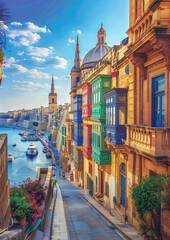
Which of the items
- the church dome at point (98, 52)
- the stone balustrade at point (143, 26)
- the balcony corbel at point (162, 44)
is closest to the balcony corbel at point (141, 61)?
the stone balustrade at point (143, 26)

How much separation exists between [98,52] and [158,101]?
25.9m

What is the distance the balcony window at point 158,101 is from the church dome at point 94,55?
23.6m

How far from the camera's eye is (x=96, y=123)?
54.6 ft

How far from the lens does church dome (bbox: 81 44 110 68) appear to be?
3145 centimetres

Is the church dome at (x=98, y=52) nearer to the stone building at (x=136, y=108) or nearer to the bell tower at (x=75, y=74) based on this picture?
the bell tower at (x=75, y=74)

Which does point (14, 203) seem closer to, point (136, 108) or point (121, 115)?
point (136, 108)

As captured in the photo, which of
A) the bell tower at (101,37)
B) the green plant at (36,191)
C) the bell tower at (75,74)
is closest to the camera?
the green plant at (36,191)

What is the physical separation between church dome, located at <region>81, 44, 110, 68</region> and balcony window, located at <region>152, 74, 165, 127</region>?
23554 millimetres

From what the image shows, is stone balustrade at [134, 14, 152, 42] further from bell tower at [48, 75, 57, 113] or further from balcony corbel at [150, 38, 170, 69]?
bell tower at [48, 75, 57, 113]

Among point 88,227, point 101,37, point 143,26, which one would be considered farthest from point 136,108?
point 101,37

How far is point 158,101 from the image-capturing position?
8.20 meters

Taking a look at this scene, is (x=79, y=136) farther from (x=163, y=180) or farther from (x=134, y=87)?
(x=163, y=180)

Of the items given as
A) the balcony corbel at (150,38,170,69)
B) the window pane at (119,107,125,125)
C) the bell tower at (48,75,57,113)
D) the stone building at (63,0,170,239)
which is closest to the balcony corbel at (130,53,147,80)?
the stone building at (63,0,170,239)

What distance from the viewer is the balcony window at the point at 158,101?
Result: 783cm
